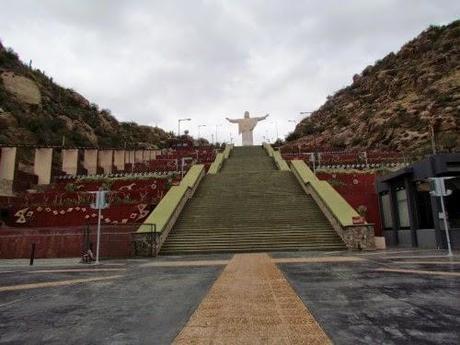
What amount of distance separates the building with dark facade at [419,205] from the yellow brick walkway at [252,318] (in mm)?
11057

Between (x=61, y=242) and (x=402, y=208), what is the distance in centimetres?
1644

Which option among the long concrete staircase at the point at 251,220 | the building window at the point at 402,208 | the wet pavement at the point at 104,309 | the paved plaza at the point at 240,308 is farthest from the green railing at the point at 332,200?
the wet pavement at the point at 104,309

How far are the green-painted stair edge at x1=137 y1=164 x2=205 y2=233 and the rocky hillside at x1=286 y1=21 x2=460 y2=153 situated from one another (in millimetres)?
24603

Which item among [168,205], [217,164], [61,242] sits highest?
[217,164]

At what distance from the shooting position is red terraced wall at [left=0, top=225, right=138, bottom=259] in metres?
16.4

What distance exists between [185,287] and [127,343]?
3650mm

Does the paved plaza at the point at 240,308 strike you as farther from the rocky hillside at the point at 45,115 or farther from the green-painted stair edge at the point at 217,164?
the rocky hillside at the point at 45,115

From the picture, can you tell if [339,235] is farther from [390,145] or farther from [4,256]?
[390,145]

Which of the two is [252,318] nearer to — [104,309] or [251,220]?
[104,309]

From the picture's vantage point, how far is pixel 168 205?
20.3 metres

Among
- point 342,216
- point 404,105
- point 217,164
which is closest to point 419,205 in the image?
point 342,216

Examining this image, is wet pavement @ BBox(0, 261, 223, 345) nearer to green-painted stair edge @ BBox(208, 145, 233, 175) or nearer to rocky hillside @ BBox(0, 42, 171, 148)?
green-painted stair edge @ BBox(208, 145, 233, 175)

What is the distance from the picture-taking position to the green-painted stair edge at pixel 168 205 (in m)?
17.3

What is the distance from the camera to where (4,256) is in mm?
17078
